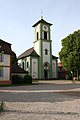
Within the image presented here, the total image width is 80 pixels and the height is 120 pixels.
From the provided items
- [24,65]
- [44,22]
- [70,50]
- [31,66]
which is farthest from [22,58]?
[70,50]

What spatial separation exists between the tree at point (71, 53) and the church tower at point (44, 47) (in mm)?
4971

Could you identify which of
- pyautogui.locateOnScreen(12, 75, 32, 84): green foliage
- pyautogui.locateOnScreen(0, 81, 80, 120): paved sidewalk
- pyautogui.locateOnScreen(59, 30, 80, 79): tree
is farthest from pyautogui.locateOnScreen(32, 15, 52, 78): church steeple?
pyautogui.locateOnScreen(0, 81, 80, 120): paved sidewalk

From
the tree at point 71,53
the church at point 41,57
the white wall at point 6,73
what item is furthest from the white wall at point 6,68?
the church at point 41,57

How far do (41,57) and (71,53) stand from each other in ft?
30.8

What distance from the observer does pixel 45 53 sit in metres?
55.2

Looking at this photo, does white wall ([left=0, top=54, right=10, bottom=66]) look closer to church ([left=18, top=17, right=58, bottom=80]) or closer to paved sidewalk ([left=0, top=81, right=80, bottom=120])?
church ([left=18, top=17, right=58, bottom=80])

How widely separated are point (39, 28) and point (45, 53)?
695cm

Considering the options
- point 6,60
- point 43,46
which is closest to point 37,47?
point 43,46

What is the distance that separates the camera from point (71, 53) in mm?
48031

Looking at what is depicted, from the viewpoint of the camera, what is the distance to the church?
177 ft

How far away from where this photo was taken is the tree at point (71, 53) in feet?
154

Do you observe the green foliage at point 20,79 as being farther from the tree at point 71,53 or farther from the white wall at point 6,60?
the tree at point 71,53

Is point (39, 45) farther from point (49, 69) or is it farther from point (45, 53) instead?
point (49, 69)

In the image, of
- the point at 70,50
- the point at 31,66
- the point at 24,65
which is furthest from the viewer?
the point at 24,65
